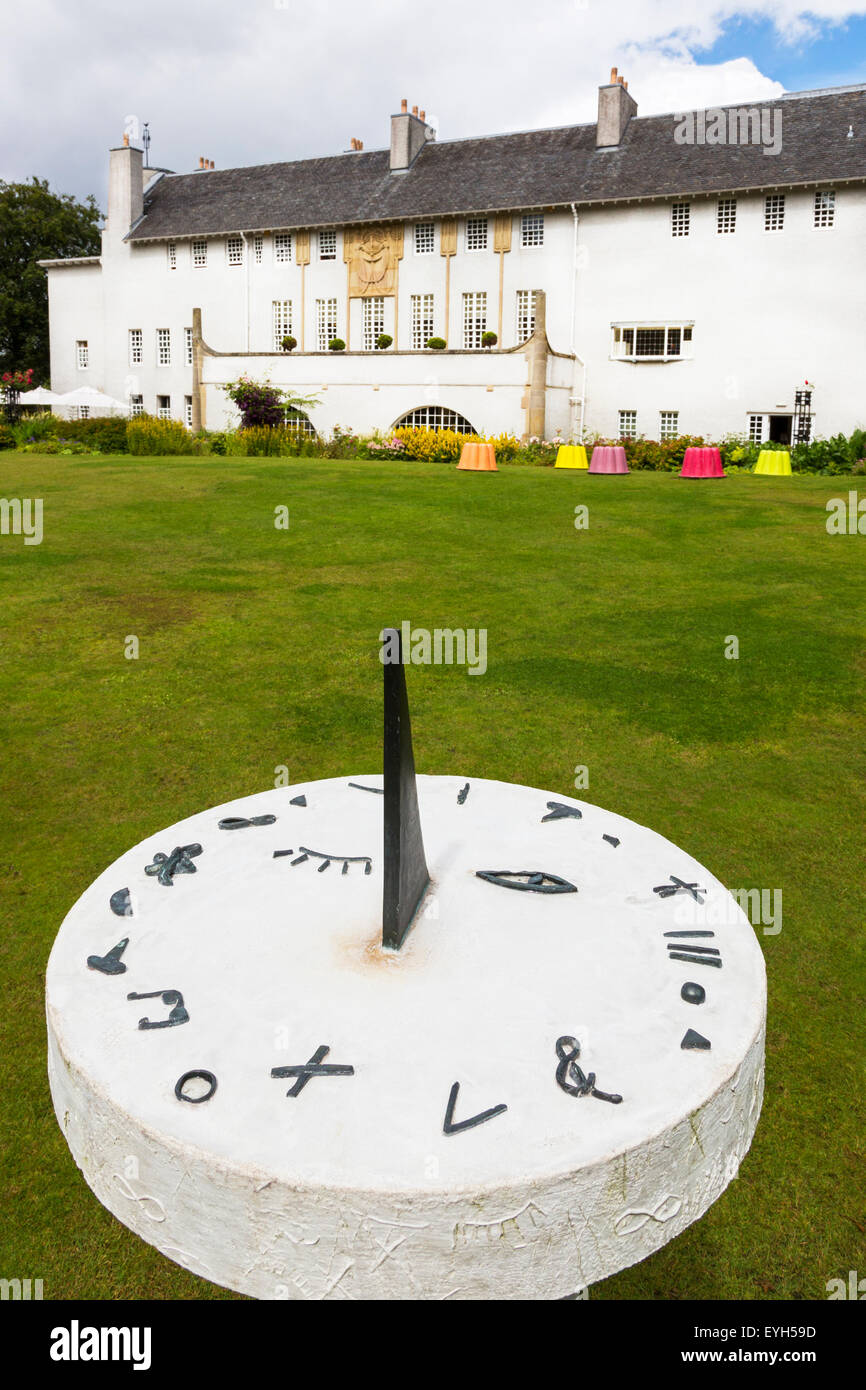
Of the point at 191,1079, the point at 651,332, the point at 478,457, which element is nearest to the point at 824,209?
the point at 651,332

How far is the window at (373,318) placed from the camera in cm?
4334

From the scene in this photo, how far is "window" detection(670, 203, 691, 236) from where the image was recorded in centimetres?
3662

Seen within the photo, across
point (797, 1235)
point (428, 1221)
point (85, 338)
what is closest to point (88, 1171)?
point (428, 1221)

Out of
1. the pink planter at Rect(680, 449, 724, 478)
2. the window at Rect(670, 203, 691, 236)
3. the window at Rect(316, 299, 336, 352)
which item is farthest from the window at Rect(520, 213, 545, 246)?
the pink planter at Rect(680, 449, 724, 478)

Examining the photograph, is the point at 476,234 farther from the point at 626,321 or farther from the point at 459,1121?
the point at 459,1121

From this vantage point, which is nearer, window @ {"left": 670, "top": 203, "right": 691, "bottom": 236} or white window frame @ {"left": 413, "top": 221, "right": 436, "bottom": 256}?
window @ {"left": 670, "top": 203, "right": 691, "bottom": 236}

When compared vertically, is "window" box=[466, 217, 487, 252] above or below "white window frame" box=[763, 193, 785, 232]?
above

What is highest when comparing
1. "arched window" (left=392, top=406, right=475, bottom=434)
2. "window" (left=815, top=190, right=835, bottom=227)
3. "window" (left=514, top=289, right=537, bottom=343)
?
"window" (left=815, top=190, right=835, bottom=227)

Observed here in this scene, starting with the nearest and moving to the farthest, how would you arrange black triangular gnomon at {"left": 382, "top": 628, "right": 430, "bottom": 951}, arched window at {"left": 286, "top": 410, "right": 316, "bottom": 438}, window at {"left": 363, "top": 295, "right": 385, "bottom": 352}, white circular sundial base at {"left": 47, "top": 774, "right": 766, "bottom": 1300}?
white circular sundial base at {"left": 47, "top": 774, "right": 766, "bottom": 1300} → black triangular gnomon at {"left": 382, "top": 628, "right": 430, "bottom": 951} → arched window at {"left": 286, "top": 410, "right": 316, "bottom": 438} → window at {"left": 363, "top": 295, "right": 385, "bottom": 352}

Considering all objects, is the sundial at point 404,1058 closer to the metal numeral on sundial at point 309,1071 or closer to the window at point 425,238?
the metal numeral on sundial at point 309,1071

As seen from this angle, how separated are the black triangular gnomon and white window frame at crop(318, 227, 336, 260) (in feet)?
144

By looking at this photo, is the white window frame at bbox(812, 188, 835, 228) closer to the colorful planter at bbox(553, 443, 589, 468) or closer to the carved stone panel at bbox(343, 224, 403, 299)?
the colorful planter at bbox(553, 443, 589, 468)

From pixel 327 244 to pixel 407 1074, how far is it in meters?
45.6

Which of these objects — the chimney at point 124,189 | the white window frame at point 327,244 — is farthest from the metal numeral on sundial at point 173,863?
the chimney at point 124,189
